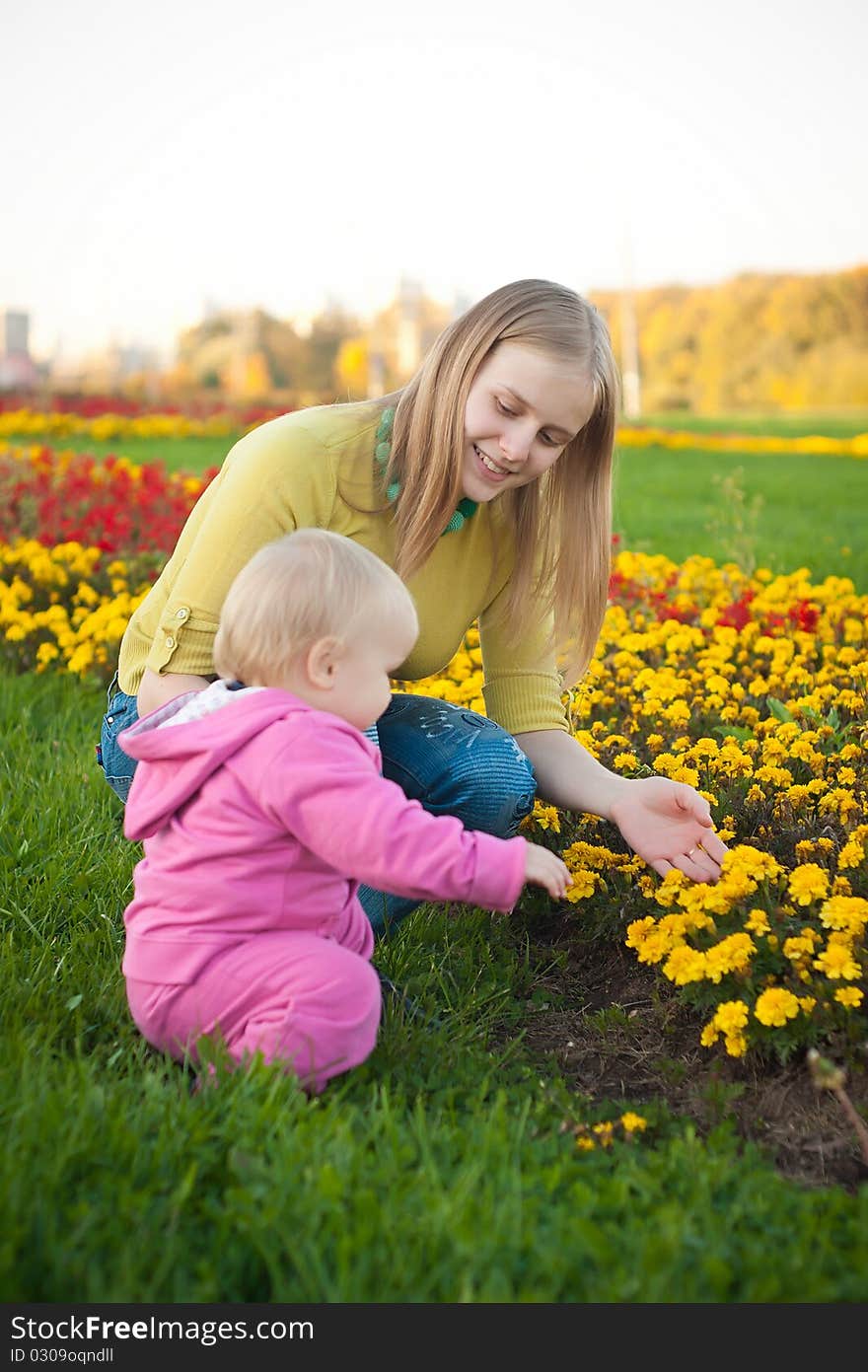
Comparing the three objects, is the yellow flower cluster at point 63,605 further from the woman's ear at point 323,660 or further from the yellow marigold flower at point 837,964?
the yellow marigold flower at point 837,964

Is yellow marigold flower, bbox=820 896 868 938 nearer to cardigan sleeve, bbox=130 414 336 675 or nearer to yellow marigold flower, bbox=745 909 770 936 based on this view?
yellow marigold flower, bbox=745 909 770 936

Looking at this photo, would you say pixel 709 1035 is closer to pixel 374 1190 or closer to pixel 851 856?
pixel 851 856

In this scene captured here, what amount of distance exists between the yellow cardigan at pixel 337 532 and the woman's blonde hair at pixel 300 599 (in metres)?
0.45

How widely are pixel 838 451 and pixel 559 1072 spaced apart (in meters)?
12.9

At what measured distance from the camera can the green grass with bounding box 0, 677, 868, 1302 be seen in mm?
1553

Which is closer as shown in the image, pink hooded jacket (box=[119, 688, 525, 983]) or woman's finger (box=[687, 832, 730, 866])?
pink hooded jacket (box=[119, 688, 525, 983])

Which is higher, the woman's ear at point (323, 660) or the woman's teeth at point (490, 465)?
the woman's teeth at point (490, 465)

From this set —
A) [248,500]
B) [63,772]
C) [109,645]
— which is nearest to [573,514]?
[248,500]

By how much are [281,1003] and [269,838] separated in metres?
0.27

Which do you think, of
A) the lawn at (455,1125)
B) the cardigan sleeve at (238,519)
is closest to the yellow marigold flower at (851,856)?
the lawn at (455,1125)

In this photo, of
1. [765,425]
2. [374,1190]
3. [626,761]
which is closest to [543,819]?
[626,761]

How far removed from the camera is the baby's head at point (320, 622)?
1.99 meters

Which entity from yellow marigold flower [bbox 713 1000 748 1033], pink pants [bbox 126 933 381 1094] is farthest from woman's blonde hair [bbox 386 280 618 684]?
yellow marigold flower [bbox 713 1000 748 1033]

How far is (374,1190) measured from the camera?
1.72 metres
